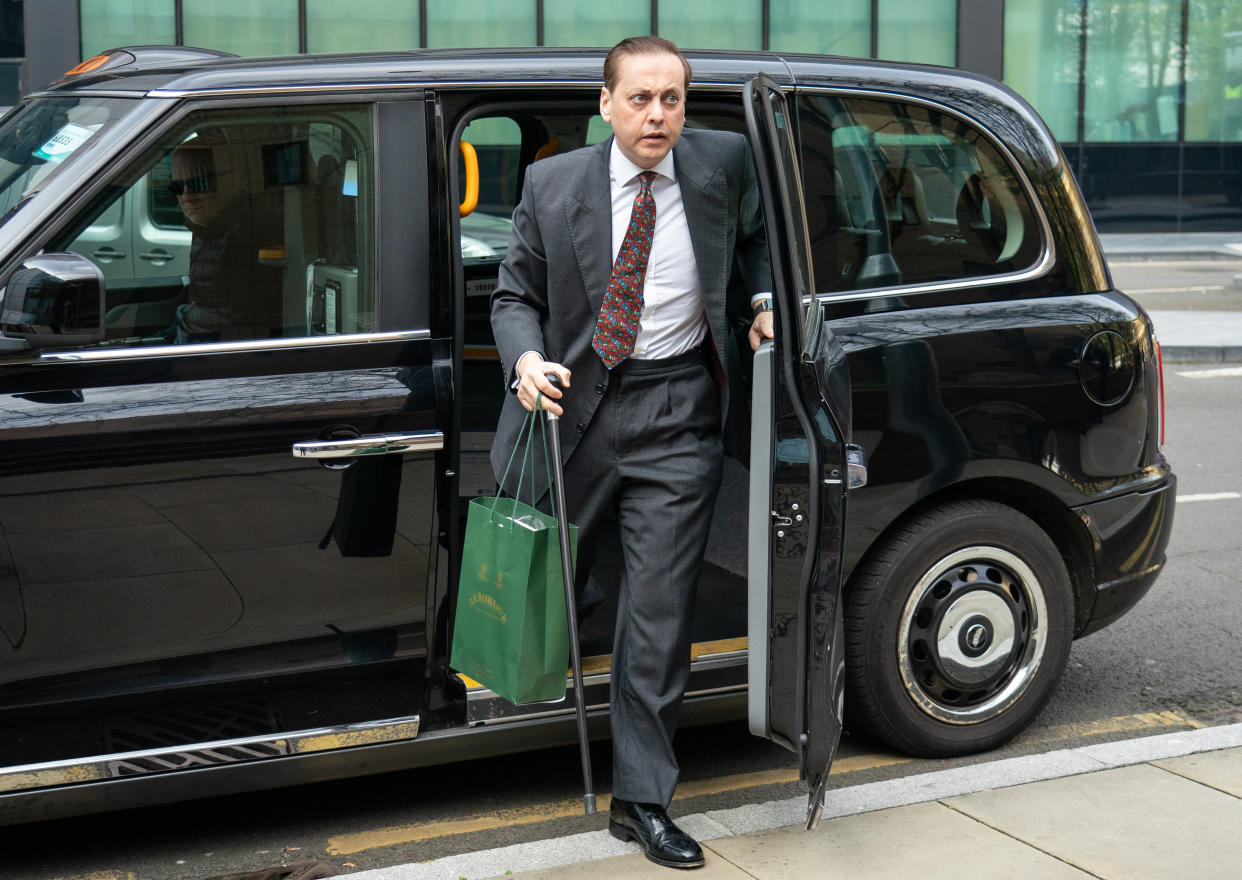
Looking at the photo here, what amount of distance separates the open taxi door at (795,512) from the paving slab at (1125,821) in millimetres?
762

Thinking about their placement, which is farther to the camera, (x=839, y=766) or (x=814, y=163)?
(x=839, y=766)

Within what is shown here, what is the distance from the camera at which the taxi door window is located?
3.42 meters

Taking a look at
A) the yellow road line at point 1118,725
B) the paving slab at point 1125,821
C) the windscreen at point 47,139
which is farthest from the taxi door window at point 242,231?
the yellow road line at point 1118,725

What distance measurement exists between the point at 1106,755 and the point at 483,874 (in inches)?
72.5

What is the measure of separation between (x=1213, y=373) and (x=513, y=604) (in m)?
10.6

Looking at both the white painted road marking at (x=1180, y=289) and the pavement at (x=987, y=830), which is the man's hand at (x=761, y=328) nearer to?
the pavement at (x=987, y=830)

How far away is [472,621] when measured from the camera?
352cm

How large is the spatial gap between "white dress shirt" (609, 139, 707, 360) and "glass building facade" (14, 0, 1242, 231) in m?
18.4

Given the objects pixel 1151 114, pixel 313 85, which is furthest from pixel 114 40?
pixel 313 85

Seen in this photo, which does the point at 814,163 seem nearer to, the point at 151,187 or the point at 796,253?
the point at 796,253

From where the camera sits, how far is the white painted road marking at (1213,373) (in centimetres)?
1244

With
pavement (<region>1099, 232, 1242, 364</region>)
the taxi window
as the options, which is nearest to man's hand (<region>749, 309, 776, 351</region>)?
the taxi window

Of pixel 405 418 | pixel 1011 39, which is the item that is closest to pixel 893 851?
pixel 405 418

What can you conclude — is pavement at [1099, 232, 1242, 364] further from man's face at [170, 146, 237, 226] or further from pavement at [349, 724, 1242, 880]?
man's face at [170, 146, 237, 226]
